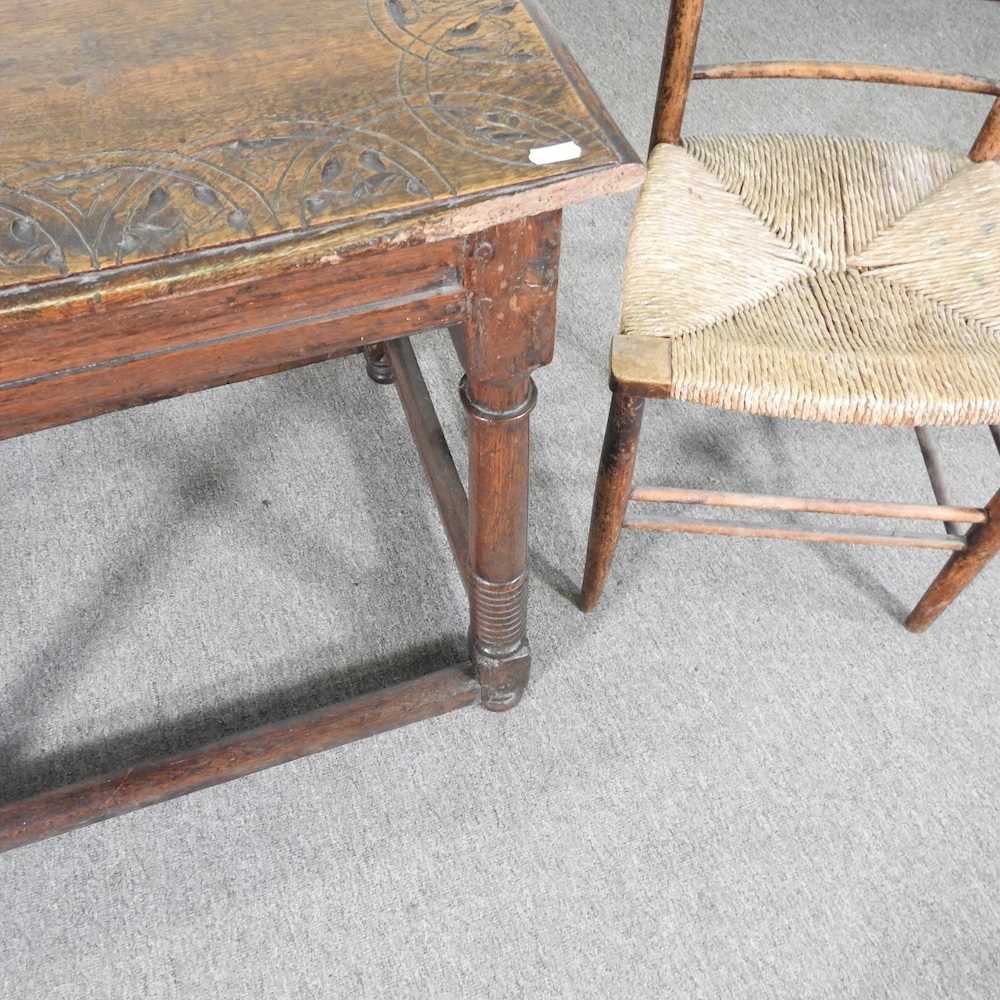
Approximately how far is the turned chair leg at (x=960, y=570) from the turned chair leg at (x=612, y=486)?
13.7 inches

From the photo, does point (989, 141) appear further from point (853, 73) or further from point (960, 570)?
point (960, 570)

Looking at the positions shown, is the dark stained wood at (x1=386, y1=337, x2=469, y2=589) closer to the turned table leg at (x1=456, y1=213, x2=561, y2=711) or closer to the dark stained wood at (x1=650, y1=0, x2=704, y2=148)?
the turned table leg at (x1=456, y1=213, x2=561, y2=711)

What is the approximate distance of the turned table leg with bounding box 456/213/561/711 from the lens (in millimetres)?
596

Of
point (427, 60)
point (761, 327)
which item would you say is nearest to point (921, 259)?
point (761, 327)

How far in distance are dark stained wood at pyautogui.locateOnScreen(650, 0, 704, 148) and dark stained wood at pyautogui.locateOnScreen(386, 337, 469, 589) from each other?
1.23 feet

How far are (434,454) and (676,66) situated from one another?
1.53 ft

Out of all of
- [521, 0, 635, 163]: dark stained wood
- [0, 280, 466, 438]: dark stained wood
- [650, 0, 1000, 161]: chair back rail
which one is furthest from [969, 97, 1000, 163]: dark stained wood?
[0, 280, 466, 438]: dark stained wood

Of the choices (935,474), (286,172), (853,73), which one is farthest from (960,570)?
(286,172)

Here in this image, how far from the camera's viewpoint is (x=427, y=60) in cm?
64

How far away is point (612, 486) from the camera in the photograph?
0.95 meters

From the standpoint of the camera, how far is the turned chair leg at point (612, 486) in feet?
2.87

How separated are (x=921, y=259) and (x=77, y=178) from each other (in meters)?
0.75

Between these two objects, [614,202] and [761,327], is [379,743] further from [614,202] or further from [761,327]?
[614,202]

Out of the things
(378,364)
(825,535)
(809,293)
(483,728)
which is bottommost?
(483,728)
